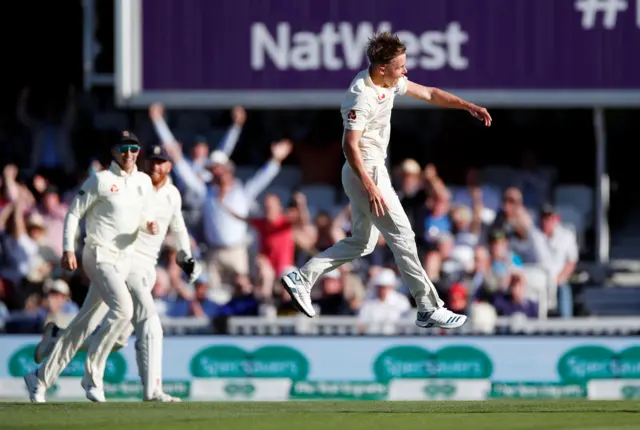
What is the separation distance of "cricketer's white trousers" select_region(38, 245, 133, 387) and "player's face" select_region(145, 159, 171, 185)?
2.31ft

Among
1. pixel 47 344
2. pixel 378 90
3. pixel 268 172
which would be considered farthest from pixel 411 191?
pixel 378 90

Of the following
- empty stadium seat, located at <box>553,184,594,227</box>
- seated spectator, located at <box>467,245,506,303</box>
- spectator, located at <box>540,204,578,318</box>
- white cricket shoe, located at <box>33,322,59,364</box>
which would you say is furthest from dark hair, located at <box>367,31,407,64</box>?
empty stadium seat, located at <box>553,184,594,227</box>

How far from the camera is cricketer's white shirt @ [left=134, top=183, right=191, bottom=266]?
11852 mm

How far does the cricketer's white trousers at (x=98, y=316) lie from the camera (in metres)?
11.5

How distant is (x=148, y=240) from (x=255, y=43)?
571cm

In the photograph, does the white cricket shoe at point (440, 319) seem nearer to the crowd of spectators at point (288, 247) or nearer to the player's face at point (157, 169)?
the player's face at point (157, 169)

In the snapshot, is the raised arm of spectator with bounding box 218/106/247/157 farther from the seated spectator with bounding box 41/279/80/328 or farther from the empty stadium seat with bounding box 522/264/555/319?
the empty stadium seat with bounding box 522/264/555/319

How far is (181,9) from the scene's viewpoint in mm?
17203

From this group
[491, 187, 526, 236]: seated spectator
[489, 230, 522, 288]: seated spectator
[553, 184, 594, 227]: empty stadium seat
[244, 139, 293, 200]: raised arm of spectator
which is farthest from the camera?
[553, 184, 594, 227]: empty stadium seat

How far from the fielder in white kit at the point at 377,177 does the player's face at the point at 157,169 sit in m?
1.82

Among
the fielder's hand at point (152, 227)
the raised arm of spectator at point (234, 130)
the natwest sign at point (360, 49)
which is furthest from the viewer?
the raised arm of spectator at point (234, 130)

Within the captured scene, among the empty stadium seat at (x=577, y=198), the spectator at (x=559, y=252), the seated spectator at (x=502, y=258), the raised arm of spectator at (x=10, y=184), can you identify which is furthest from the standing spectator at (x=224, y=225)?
the empty stadium seat at (x=577, y=198)

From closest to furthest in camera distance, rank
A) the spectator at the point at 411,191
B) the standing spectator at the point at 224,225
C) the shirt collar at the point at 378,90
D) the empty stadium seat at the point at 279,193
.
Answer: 1. the shirt collar at the point at 378,90
2. the spectator at the point at 411,191
3. the standing spectator at the point at 224,225
4. the empty stadium seat at the point at 279,193

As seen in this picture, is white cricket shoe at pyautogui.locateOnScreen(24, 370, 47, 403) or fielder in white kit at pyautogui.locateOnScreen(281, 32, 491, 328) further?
white cricket shoe at pyautogui.locateOnScreen(24, 370, 47, 403)
